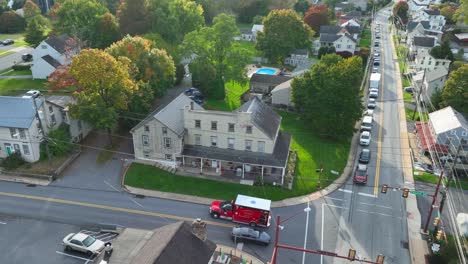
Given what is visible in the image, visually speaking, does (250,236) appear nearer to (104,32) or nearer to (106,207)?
(106,207)

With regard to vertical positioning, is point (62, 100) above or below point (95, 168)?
above

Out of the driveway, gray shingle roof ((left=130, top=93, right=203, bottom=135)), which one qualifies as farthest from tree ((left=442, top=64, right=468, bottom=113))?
the driveway

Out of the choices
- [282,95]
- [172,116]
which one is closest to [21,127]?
[172,116]

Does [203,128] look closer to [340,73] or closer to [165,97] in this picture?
[340,73]

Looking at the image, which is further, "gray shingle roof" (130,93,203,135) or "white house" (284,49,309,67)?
"white house" (284,49,309,67)

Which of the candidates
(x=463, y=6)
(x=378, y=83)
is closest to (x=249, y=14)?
(x=463, y=6)

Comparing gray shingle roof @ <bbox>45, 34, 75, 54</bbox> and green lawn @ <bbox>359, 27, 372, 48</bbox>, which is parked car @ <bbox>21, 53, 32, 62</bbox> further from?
green lawn @ <bbox>359, 27, 372, 48</bbox>
